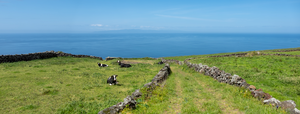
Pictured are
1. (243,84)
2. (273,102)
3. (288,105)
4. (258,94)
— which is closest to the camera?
(288,105)

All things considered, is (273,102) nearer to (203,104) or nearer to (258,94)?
(258,94)

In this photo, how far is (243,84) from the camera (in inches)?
548

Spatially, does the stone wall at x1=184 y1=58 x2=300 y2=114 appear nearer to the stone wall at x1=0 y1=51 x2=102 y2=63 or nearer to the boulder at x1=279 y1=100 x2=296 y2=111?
the boulder at x1=279 y1=100 x2=296 y2=111

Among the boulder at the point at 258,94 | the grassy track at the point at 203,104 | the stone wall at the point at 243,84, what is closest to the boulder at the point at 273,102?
the stone wall at the point at 243,84

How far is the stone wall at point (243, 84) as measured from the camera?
8.91 m

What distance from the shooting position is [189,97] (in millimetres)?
12180

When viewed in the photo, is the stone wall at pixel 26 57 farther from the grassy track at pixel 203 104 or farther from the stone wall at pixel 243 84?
the stone wall at pixel 243 84

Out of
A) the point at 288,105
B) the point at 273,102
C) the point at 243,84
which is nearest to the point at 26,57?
the point at 243,84

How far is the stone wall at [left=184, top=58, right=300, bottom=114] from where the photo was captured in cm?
891

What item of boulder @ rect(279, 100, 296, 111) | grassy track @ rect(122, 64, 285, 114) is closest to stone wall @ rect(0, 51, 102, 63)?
grassy track @ rect(122, 64, 285, 114)

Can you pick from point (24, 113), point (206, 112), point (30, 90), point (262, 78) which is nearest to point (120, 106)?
point (206, 112)

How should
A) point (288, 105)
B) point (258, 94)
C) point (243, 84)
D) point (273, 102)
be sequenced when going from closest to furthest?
point (288, 105)
point (273, 102)
point (258, 94)
point (243, 84)

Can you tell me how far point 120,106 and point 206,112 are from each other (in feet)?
15.4

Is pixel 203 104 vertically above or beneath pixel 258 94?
beneath
